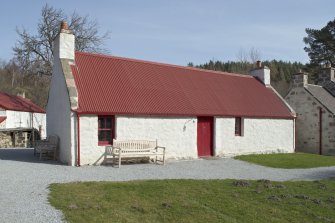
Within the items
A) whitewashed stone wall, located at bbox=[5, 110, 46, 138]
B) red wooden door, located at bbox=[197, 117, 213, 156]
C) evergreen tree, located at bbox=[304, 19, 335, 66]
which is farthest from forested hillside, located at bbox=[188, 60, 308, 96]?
red wooden door, located at bbox=[197, 117, 213, 156]

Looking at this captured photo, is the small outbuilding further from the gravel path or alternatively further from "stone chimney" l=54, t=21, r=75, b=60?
the gravel path

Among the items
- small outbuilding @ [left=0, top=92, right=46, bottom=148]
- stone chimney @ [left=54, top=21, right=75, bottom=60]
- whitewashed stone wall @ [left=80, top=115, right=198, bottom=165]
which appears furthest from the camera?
small outbuilding @ [left=0, top=92, right=46, bottom=148]

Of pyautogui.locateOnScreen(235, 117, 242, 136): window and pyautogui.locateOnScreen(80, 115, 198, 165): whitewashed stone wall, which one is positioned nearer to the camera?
pyautogui.locateOnScreen(80, 115, 198, 165): whitewashed stone wall

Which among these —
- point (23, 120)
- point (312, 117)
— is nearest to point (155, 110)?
point (312, 117)

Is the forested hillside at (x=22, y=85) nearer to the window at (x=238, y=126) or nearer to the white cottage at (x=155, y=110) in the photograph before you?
the white cottage at (x=155, y=110)

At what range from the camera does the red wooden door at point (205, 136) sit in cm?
2041

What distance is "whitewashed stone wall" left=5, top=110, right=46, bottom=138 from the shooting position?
31.3 metres

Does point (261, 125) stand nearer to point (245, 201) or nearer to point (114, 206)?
point (245, 201)

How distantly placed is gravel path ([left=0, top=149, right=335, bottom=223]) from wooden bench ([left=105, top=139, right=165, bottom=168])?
0.53 m

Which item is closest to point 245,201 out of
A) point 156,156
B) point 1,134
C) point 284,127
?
point 156,156

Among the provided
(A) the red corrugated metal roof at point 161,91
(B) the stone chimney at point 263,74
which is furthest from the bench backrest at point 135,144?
(B) the stone chimney at point 263,74

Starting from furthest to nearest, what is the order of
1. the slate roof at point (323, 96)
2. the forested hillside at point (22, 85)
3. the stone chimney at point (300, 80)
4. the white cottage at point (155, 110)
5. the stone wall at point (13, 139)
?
the forested hillside at point (22, 85)
the stone wall at point (13, 139)
the stone chimney at point (300, 80)
the slate roof at point (323, 96)
the white cottage at point (155, 110)

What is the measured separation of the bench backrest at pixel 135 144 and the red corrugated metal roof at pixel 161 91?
1.39 m

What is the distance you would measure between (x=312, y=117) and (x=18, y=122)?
24599 millimetres
